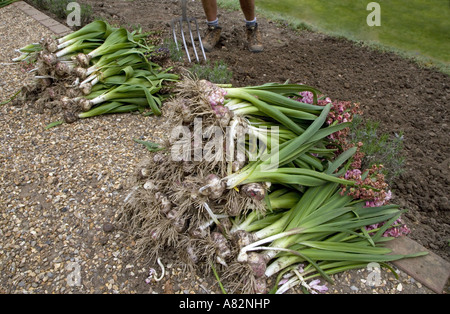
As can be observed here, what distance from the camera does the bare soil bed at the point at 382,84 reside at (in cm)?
222

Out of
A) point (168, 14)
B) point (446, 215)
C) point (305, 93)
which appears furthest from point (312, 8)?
point (446, 215)

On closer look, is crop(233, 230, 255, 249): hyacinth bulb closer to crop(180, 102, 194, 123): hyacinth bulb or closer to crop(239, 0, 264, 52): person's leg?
crop(180, 102, 194, 123): hyacinth bulb

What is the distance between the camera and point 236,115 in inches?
68.1

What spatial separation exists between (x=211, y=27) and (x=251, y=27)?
0.48 meters

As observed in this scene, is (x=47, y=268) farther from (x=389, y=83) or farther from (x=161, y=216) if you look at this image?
(x=389, y=83)

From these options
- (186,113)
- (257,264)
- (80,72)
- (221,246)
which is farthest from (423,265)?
(80,72)

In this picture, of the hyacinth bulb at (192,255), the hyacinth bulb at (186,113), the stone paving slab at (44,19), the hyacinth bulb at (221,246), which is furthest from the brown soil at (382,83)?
the hyacinth bulb at (186,113)

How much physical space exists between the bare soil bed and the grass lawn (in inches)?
12.0

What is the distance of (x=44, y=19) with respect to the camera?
485 centimetres

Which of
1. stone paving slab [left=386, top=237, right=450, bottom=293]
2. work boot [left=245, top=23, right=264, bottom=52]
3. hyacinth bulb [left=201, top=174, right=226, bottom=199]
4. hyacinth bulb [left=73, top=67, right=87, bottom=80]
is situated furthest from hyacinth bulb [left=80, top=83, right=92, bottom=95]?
stone paving slab [left=386, top=237, right=450, bottom=293]

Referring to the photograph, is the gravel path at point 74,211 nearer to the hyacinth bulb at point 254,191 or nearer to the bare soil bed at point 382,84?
the hyacinth bulb at point 254,191

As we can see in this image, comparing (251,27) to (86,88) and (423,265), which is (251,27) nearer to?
(86,88)

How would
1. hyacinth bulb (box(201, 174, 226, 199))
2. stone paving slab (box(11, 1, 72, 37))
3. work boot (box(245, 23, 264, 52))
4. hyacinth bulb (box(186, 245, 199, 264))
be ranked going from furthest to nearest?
stone paving slab (box(11, 1, 72, 37)) < work boot (box(245, 23, 264, 52)) < hyacinth bulb (box(186, 245, 199, 264)) < hyacinth bulb (box(201, 174, 226, 199))

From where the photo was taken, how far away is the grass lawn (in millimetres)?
4031
